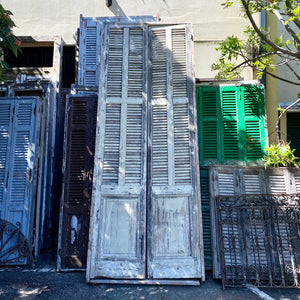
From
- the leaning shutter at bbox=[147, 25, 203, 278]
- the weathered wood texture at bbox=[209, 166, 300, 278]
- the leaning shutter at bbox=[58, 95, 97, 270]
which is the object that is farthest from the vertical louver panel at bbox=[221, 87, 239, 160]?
the leaning shutter at bbox=[58, 95, 97, 270]

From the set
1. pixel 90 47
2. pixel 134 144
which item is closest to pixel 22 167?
pixel 134 144

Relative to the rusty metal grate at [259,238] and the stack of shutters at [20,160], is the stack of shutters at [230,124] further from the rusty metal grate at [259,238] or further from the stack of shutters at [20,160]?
the stack of shutters at [20,160]

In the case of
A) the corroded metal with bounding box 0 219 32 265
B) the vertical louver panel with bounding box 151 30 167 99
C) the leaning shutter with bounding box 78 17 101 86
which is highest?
the leaning shutter with bounding box 78 17 101 86

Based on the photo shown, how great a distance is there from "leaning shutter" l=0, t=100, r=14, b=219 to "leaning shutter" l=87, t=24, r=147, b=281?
5.48ft

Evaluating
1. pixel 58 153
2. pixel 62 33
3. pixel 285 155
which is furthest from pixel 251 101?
pixel 62 33

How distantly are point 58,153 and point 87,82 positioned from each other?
148cm

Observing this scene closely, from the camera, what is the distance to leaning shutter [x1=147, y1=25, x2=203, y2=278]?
4027mm

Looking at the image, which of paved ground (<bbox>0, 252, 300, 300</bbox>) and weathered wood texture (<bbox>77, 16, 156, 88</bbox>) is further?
weathered wood texture (<bbox>77, 16, 156, 88</bbox>)

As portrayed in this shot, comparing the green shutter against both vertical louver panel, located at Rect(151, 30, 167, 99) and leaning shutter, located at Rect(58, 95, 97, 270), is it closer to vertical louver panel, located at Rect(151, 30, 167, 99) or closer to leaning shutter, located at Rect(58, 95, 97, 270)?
vertical louver panel, located at Rect(151, 30, 167, 99)

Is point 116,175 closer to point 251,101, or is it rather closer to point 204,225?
point 204,225

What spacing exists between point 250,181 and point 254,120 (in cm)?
109

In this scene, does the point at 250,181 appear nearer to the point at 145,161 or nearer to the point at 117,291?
the point at 145,161

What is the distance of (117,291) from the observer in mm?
3809

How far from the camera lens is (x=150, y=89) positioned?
478cm
